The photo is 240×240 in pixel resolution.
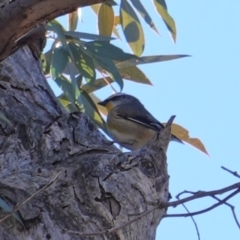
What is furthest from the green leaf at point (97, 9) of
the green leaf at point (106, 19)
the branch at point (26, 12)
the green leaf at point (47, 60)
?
the branch at point (26, 12)

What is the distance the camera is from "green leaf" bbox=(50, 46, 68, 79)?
222 cm

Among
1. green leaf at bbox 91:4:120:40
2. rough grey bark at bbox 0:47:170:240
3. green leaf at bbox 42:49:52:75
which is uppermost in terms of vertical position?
green leaf at bbox 91:4:120:40

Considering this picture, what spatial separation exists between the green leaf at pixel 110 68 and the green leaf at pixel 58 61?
3.5 inches

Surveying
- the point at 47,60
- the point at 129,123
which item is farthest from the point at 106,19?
the point at 129,123

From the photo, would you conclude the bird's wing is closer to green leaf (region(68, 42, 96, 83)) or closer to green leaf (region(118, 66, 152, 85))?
green leaf (region(118, 66, 152, 85))

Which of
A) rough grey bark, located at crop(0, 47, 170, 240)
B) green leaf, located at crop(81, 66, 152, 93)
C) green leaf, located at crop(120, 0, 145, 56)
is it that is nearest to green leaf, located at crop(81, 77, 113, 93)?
green leaf, located at crop(81, 66, 152, 93)

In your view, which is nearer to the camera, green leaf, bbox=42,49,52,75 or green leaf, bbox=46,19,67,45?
green leaf, bbox=46,19,67,45

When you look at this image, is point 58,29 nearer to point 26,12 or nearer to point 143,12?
point 143,12

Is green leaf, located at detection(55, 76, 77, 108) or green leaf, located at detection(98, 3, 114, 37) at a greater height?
green leaf, located at detection(98, 3, 114, 37)

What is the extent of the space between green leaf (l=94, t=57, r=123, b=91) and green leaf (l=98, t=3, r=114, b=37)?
33cm

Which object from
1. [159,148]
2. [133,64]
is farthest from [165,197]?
[133,64]

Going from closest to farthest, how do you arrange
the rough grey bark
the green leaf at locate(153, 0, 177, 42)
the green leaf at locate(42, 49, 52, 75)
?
the rough grey bark
the green leaf at locate(42, 49, 52, 75)
the green leaf at locate(153, 0, 177, 42)

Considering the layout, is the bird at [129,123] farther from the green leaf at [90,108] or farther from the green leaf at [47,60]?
the green leaf at [47,60]

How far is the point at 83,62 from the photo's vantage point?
231 centimetres
